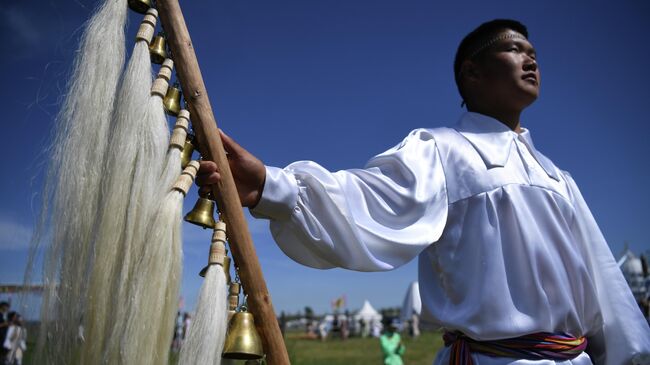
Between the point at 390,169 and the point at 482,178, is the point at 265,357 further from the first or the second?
the point at 482,178

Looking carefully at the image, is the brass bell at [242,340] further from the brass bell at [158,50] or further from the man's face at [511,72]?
the man's face at [511,72]

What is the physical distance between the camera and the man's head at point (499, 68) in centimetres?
211

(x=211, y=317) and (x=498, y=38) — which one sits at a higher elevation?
(x=498, y=38)

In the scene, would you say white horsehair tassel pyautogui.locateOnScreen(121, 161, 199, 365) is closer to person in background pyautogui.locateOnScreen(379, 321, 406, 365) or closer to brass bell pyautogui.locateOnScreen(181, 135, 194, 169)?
brass bell pyautogui.locateOnScreen(181, 135, 194, 169)

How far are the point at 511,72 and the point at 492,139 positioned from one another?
0.34m

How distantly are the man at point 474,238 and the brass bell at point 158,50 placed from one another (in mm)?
272

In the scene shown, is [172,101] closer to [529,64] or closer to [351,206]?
[351,206]

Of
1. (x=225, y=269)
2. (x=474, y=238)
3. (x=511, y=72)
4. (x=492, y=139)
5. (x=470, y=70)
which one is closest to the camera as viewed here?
(x=225, y=269)

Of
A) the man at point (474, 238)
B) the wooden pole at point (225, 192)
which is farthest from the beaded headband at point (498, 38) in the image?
the wooden pole at point (225, 192)

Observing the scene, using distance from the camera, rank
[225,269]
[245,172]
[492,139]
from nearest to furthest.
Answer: [225,269], [245,172], [492,139]

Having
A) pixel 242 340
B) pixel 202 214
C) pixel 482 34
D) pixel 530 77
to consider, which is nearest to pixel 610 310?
pixel 530 77

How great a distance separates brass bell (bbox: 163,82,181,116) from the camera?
50.4 inches

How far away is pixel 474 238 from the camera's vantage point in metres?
1.74

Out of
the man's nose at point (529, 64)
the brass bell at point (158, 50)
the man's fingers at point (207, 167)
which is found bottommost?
the man's fingers at point (207, 167)
